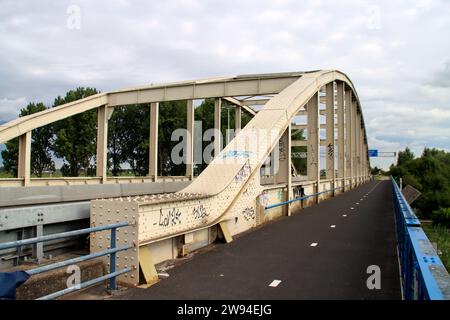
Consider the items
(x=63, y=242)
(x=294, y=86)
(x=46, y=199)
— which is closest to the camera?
(x=63, y=242)

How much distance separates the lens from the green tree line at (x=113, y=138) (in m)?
54.5

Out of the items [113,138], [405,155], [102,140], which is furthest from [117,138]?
[405,155]

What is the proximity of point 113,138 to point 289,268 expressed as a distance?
60615 mm

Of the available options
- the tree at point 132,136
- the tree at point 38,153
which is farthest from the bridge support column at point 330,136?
the tree at point 38,153

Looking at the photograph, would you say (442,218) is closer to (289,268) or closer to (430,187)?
(430,187)

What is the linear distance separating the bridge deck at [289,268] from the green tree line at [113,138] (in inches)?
1736

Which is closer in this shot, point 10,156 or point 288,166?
point 288,166

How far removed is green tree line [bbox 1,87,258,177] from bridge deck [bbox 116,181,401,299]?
145 feet

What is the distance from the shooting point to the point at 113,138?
209ft
